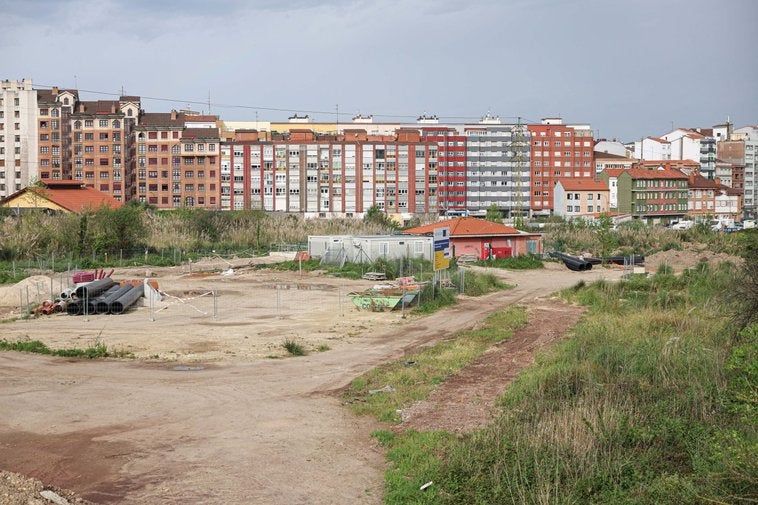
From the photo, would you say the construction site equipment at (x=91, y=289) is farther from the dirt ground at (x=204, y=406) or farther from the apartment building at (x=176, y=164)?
the apartment building at (x=176, y=164)

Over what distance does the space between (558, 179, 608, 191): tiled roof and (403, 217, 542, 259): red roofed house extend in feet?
179

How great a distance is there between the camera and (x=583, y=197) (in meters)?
114

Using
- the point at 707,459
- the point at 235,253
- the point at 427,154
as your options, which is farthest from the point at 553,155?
the point at 707,459

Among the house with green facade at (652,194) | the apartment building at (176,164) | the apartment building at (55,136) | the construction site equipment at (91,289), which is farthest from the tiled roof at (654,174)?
the construction site equipment at (91,289)

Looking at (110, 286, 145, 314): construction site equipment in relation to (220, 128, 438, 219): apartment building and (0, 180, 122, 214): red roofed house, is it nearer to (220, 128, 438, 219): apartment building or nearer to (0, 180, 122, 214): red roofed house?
(0, 180, 122, 214): red roofed house

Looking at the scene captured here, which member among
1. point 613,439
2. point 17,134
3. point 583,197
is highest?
point 17,134

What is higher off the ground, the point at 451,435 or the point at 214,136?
the point at 214,136

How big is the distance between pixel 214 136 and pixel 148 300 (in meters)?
75.0

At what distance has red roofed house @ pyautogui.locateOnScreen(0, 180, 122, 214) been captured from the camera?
7425cm

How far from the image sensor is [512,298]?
3753cm

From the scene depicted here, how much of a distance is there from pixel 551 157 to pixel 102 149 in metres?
63.5

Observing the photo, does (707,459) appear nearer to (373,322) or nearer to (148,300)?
(373,322)

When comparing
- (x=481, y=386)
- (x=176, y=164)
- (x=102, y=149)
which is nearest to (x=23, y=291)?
(x=481, y=386)

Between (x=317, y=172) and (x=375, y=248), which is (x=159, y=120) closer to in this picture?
(x=317, y=172)
